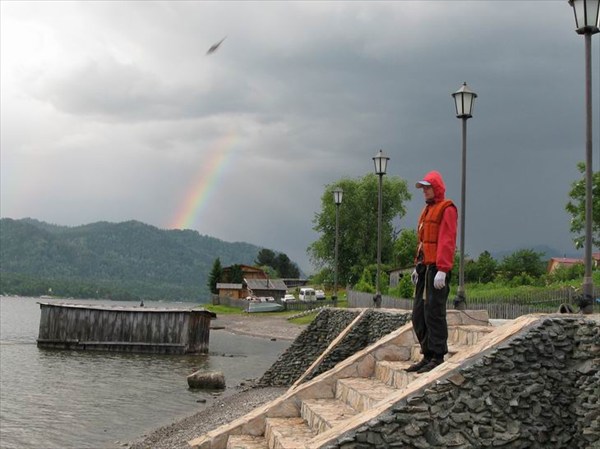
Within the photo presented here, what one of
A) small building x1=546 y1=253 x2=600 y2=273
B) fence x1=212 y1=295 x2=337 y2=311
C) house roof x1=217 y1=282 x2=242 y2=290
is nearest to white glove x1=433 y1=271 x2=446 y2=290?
small building x1=546 y1=253 x2=600 y2=273

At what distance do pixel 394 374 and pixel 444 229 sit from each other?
229 centimetres

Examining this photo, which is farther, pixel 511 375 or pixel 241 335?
pixel 241 335

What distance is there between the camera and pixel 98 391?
24.6 m

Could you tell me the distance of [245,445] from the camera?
361 inches

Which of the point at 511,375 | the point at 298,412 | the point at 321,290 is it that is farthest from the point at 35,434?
the point at 321,290

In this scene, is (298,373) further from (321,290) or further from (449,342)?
(321,290)

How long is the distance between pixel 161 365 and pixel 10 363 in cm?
750

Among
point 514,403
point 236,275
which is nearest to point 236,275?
point 236,275

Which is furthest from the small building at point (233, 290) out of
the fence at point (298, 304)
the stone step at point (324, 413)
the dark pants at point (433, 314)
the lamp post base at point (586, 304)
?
the lamp post base at point (586, 304)

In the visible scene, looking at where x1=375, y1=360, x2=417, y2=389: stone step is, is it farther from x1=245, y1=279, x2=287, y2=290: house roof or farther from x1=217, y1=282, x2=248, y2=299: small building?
x1=217, y1=282, x2=248, y2=299: small building

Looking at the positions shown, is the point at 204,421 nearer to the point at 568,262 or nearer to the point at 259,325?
the point at 259,325

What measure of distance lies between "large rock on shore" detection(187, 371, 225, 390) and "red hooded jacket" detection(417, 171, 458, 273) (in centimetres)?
1725

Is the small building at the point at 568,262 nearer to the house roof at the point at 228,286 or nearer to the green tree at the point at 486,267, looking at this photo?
the green tree at the point at 486,267

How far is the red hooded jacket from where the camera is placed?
8094 millimetres
